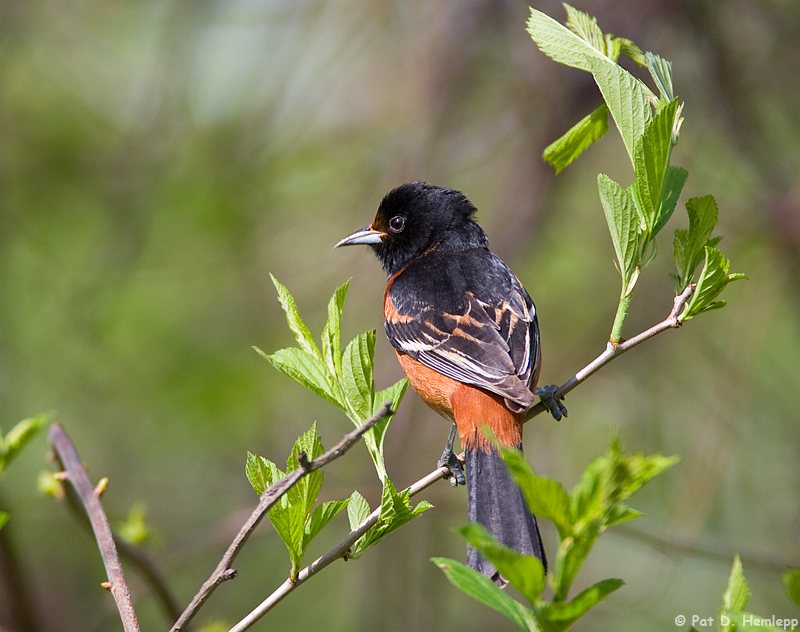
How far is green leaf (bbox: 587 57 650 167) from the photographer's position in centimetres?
175

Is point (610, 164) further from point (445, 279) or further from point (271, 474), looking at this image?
point (271, 474)

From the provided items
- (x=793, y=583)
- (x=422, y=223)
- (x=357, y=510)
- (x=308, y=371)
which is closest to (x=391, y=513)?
(x=357, y=510)

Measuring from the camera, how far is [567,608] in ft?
3.95

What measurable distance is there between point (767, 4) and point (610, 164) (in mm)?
1715

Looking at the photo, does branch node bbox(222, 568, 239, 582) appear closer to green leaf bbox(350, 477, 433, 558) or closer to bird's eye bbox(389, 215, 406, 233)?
green leaf bbox(350, 477, 433, 558)

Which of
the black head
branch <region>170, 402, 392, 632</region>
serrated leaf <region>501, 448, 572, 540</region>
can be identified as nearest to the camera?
serrated leaf <region>501, 448, 572, 540</region>

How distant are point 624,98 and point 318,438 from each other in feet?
3.46

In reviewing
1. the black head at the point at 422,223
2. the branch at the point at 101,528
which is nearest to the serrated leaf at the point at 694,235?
the branch at the point at 101,528

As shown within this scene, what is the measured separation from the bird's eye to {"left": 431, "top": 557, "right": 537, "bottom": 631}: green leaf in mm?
3301

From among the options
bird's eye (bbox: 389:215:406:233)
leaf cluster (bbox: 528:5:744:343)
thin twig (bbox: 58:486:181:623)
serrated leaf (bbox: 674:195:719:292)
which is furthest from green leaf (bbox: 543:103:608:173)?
bird's eye (bbox: 389:215:406:233)

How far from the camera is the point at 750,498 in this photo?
5.98 metres

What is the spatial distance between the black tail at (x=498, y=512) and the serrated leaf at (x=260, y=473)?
1.96 feet

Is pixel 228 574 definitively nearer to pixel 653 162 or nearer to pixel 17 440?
pixel 17 440

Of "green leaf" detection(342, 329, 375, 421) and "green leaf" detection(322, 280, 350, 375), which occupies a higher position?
"green leaf" detection(322, 280, 350, 375)
